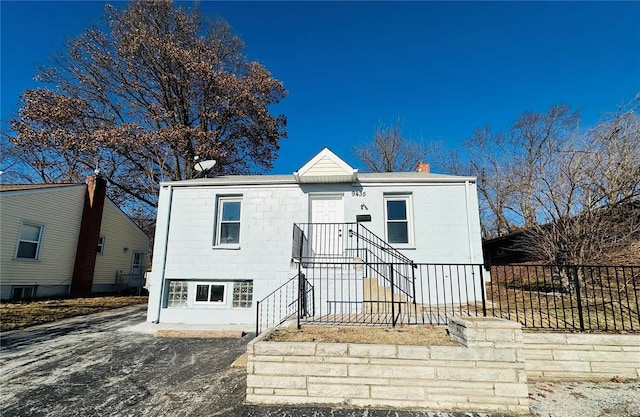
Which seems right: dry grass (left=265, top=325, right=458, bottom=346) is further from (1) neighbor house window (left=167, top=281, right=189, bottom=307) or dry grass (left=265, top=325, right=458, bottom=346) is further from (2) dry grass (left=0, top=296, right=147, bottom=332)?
(2) dry grass (left=0, top=296, right=147, bottom=332)

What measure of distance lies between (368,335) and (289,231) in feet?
17.1

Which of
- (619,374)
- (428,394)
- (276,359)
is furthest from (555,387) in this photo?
(276,359)

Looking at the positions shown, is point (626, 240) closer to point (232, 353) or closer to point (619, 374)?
point (619, 374)

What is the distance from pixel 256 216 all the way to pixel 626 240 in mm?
10307

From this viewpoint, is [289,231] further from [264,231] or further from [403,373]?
[403,373]

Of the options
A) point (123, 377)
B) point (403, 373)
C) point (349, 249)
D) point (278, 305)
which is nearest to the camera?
point (403, 373)

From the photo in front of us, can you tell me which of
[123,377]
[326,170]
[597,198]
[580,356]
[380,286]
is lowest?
[123,377]

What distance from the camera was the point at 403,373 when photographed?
3.95 meters

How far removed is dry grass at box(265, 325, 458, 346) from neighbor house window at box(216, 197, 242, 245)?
526 centimetres

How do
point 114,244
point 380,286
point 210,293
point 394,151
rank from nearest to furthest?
point 380,286, point 210,293, point 114,244, point 394,151

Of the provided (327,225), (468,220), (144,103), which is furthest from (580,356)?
(144,103)

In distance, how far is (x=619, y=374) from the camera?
487cm

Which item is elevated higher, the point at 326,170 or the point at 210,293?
the point at 326,170

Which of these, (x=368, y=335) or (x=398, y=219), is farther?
(x=398, y=219)
